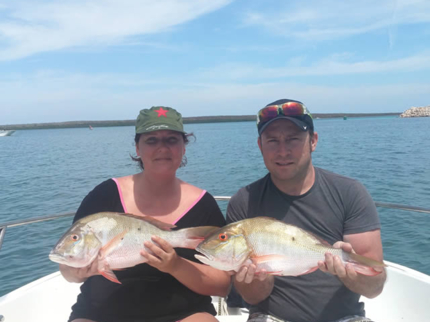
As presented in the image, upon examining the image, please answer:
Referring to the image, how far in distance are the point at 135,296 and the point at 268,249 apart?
43.8 inches

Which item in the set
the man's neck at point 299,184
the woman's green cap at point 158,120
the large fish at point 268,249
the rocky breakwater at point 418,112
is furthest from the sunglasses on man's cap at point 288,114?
the rocky breakwater at point 418,112

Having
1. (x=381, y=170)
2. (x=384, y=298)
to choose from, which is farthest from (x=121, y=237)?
(x=381, y=170)

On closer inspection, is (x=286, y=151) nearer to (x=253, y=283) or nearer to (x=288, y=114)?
(x=288, y=114)

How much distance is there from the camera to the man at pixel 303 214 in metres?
2.62

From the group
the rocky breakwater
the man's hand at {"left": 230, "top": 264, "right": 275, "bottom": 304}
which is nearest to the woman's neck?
the man's hand at {"left": 230, "top": 264, "right": 275, "bottom": 304}

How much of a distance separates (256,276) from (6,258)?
28.4ft

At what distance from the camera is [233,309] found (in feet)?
12.2

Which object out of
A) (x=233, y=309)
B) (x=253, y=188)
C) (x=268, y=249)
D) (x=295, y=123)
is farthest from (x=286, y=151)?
(x=233, y=309)

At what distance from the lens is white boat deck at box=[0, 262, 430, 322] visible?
3.57m

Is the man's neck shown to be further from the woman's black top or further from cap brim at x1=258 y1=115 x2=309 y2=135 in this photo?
the woman's black top

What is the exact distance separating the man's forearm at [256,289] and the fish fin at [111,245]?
100 cm

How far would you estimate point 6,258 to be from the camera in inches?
349

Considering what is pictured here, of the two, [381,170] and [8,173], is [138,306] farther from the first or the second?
[8,173]

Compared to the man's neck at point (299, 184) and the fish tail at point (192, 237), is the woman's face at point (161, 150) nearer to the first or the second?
the fish tail at point (192, 237)
